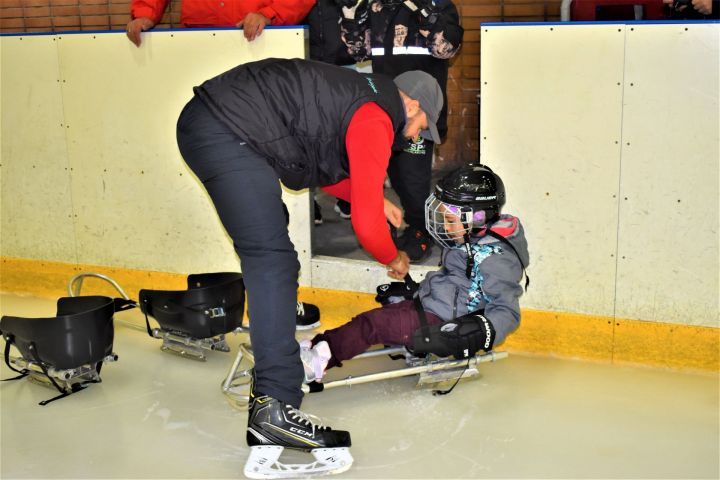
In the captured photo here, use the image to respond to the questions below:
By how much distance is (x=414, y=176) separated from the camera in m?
4.02

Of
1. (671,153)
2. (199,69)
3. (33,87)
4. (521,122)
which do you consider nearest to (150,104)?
(199,69)

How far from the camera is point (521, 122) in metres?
3.50

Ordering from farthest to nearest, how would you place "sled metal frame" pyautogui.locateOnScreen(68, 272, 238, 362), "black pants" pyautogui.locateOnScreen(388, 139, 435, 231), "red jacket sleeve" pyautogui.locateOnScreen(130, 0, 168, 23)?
1. "red jacket sleeve" pyautogui.locateOnScreen(130, 0, 168, 23)
2. "black pants" pyautogui.locateOnScreen(388, 139, 435, 231)
3. "sled metal frame" pyautogui.locateOnScreen(68, 272, 238, 362)

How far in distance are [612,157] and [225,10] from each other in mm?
2063

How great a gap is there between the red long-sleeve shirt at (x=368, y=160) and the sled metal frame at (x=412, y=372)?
0.70 meters

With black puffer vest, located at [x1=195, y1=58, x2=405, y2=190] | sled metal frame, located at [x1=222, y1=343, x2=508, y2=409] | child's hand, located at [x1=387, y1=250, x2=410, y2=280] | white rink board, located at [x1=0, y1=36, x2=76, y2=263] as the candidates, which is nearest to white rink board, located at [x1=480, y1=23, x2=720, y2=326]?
sled metal frame, located at [x1=222, y1=343, x2=508, y2=409]

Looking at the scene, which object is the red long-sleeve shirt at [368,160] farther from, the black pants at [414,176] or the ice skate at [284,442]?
the black pants at [414,176]

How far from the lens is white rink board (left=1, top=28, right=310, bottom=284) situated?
4.02 meters

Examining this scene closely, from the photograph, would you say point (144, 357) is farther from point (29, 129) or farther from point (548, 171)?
point (548, 171)

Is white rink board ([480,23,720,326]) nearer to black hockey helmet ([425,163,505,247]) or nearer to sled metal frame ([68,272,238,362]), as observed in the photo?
black hockey helmet ([425,163,505,247])

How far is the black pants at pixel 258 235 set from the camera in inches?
102

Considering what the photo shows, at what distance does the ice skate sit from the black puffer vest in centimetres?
73

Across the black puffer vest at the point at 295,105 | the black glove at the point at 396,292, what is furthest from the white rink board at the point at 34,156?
the black puffer vest at the point at 295,105

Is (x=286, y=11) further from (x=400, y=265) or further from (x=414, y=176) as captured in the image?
(x=400, y=265)
